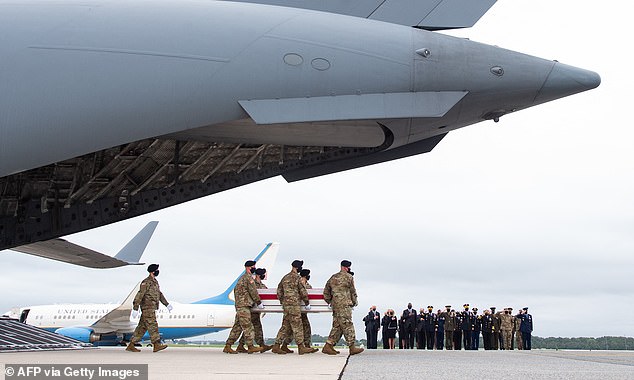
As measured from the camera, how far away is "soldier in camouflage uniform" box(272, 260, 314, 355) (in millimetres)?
10672

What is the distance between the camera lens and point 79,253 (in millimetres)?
21250

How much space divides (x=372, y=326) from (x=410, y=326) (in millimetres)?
1229

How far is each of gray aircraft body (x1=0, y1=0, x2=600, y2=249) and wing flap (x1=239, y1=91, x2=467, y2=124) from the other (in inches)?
0.6

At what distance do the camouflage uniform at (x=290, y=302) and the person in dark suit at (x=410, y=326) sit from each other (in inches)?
366

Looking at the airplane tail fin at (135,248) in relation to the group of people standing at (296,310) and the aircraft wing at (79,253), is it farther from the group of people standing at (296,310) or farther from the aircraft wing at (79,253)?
the group of people standing at (296,310)

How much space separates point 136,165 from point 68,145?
169 inches

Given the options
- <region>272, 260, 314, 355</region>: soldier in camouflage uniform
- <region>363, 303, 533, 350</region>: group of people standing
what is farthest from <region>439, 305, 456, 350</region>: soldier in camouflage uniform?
<region>272, 260, 314, 355</region>: soldier in camouflage uniform

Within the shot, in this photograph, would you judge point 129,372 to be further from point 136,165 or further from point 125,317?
point 125,317

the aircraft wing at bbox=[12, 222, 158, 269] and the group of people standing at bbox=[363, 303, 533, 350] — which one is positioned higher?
the aircraft wing at bbox=[12, 222, 158, 269]

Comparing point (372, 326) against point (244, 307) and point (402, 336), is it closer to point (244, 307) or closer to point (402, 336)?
point (402, 336)

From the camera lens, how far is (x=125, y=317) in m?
26.1
